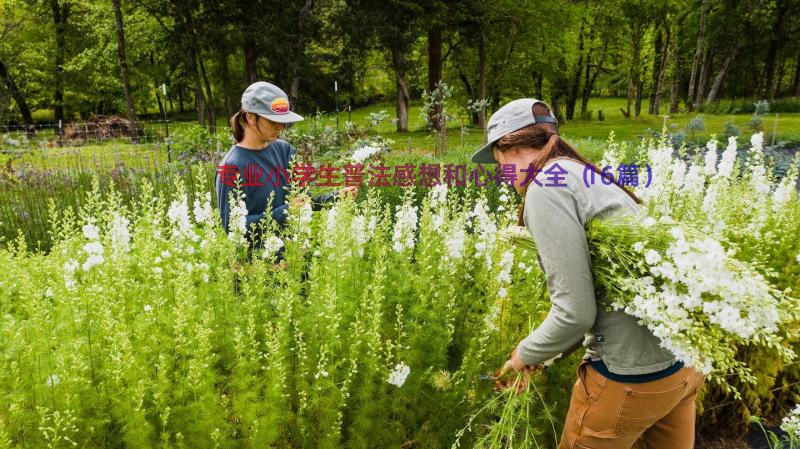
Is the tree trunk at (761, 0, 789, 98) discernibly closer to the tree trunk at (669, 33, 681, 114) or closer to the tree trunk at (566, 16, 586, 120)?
the tree trunk at (669, 33, 681, 114)

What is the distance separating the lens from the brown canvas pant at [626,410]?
196 cm

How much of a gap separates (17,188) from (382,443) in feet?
25.5

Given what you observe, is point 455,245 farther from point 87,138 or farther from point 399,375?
point 87,138

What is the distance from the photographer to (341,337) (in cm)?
275

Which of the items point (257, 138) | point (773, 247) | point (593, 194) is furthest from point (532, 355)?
point (773, 247)

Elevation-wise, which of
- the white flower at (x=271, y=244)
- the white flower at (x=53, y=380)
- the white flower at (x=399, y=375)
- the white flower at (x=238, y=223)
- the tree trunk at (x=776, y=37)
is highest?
the tree trunk at (x=776, y=37)

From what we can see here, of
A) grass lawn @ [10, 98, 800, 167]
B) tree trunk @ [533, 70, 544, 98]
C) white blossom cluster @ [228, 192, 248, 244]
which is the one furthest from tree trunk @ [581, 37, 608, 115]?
white blossom cluster @ [228, 192, 248, 244]

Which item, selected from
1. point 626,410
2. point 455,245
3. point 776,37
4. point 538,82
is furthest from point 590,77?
point 626,410

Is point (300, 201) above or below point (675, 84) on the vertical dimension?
below

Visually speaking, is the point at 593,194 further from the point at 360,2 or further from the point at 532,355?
the point at 360,2

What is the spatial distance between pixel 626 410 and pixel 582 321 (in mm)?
507

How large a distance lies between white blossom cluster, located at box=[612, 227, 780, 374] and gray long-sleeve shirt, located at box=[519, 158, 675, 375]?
134mm

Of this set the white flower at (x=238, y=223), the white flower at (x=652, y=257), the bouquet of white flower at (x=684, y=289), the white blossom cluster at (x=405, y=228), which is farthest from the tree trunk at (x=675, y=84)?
the white flower at (x=652, y=257)

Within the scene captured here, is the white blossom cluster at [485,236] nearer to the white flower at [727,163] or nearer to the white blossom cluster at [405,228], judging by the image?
the white blossom cluster at [405,228]
